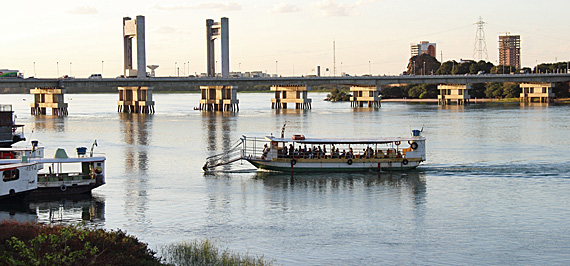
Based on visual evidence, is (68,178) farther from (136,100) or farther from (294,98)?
(294,98)

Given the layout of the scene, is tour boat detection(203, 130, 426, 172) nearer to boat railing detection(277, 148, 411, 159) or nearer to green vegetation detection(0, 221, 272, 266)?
boat railing detection(277, 148, 411, 159)

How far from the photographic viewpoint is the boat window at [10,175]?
45066 millimetres

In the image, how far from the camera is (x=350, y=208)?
4531 centimetres

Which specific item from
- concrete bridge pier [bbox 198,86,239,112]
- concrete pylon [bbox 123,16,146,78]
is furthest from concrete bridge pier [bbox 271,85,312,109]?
concrete pylon [bbox 123,16,146,78]

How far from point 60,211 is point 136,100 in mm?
131660

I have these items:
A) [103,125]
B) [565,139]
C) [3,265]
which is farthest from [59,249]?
[103,125]

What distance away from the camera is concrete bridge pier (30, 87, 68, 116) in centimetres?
16412

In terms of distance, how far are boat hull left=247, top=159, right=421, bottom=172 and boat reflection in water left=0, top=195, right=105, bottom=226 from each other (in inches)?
655

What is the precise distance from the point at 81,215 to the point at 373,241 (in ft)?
57.5

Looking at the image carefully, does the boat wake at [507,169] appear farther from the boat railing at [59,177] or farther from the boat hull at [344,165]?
the boat railing at [59,177]

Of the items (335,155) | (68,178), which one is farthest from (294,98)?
(68,178)

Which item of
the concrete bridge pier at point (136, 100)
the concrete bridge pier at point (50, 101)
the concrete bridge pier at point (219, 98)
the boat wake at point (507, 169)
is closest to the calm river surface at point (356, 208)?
the boat wake at point (507, 169)

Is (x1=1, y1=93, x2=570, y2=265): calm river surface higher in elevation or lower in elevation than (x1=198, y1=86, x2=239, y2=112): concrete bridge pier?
lower

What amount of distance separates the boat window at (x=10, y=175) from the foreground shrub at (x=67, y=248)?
45.1 feet
